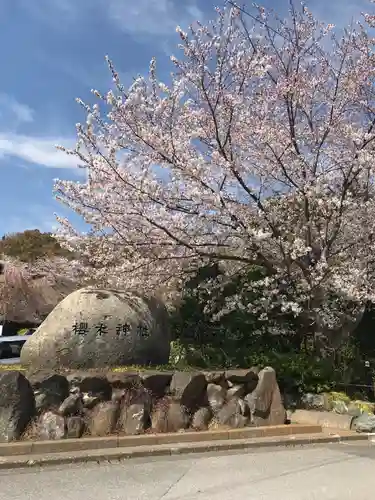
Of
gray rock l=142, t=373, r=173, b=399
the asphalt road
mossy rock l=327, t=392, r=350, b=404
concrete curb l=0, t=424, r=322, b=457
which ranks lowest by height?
the asphalt road

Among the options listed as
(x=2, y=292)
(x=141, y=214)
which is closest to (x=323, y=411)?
(x=141, y=214)

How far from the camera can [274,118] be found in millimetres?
11336

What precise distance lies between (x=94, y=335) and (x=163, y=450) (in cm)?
287

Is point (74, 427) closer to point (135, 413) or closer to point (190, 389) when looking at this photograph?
point (135, 413)

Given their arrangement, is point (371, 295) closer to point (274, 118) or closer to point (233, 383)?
point (233, 383)

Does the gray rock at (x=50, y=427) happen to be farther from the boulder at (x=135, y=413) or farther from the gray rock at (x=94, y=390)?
the boulder at (x=135, y=413)

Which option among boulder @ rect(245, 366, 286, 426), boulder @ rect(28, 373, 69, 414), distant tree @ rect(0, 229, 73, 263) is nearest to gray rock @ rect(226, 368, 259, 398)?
boulder @ rect(245, 366, 286, 426)

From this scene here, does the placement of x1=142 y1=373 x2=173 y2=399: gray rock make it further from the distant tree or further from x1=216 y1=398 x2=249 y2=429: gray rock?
the distant tree

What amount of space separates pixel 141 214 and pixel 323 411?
5.33 m

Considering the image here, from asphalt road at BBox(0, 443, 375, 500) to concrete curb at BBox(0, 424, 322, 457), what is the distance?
0.57 meters

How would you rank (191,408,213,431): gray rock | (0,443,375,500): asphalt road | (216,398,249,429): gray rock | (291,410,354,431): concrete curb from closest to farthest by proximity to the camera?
(0,443,375,500): asphalt road
(191,408,213,431): gray rock
(216,398,249,429): gray rock
(291,410,354,431): concrete curb

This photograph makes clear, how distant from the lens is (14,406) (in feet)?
25.8

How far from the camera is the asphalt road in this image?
5.87 m

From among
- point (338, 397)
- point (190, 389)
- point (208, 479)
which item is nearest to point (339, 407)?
point (338, 397)
